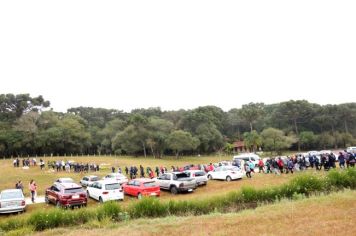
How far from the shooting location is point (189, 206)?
16.0 metres

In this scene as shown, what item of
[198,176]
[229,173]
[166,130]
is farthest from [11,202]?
[166,130]

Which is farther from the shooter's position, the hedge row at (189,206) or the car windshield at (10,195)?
the car windshield at (10,195)

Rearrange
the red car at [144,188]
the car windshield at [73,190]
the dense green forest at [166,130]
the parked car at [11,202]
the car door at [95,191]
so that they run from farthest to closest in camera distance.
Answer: the dense green forest at [166,130]
the car door at [95,191]
the red car at [144,188]
the car windshield at [73,190]
the parked car at [11,202]

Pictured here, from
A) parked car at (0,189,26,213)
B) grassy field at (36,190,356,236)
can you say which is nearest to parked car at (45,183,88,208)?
parked car at (0,189,26,213)

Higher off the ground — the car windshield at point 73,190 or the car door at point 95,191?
the car windshield at point 73,190

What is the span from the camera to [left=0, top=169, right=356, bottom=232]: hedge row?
14508 mm

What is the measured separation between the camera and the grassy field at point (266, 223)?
10.0m

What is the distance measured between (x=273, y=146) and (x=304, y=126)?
27.0m

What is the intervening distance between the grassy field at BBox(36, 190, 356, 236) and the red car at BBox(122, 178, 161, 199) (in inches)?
379

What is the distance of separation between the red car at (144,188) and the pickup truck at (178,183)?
154 centimetres

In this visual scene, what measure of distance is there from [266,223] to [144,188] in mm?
13376

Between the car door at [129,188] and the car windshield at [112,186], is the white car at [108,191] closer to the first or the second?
the car windshield at [112,186]

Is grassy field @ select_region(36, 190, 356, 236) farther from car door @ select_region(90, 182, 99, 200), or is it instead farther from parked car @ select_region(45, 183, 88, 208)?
car door @ select_region(90, 182, 99, 200)

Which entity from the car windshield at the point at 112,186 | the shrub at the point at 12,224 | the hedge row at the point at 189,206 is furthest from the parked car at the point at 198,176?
the shrub at the point at 12,224
